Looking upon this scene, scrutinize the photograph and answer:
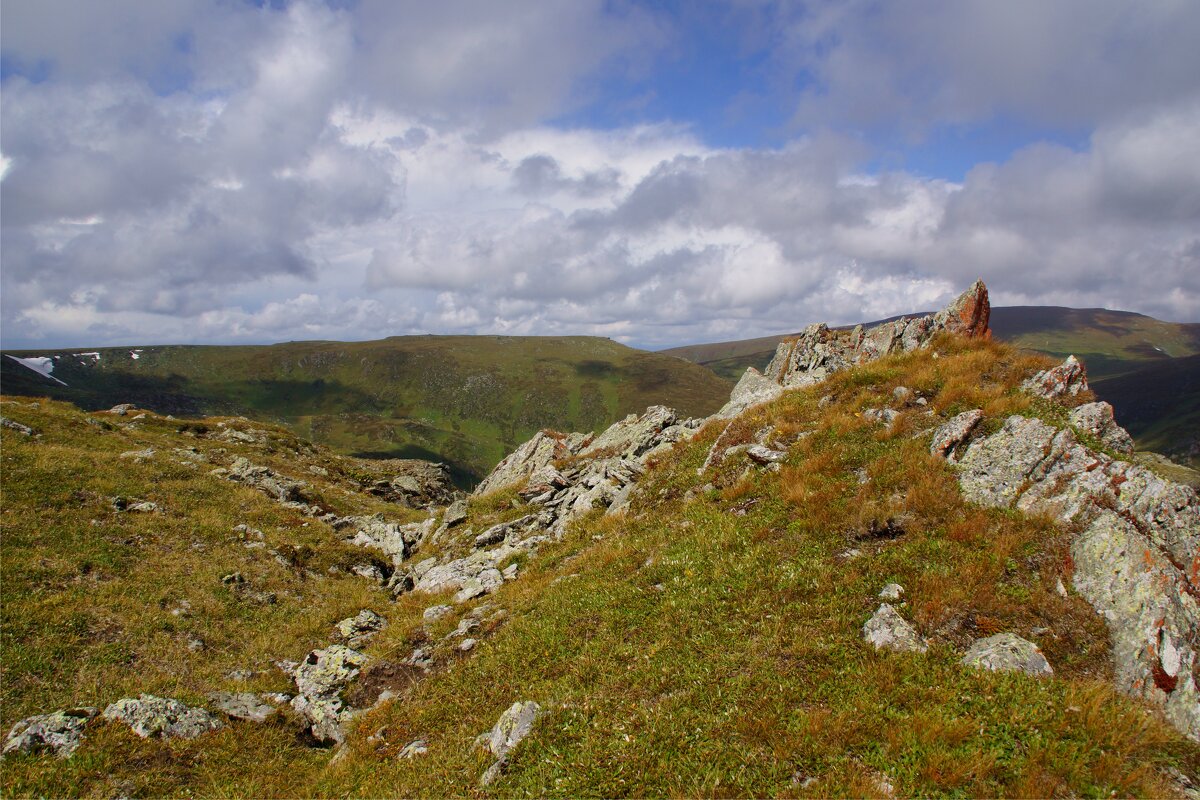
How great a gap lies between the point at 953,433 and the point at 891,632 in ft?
26.3

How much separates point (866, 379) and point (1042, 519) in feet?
33.4

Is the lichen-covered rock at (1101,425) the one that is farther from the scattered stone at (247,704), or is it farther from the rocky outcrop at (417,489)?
the rocky outcrop at (417,489)

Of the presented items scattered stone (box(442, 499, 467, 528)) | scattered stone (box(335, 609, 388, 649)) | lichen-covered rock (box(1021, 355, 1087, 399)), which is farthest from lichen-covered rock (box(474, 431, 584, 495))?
lichen-covered rock (box(1021, 355, 1087, 399))

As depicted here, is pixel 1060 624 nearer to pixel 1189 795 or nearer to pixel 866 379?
pixel 1189 795

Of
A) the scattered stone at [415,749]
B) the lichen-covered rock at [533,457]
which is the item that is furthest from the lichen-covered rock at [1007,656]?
the lichen-covered rock at [533,457]

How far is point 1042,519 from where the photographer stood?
495 inches

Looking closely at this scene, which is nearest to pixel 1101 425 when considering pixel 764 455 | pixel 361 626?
pixel 764 455

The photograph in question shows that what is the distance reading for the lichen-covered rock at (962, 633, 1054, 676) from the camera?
9.36m

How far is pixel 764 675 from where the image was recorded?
1020cm

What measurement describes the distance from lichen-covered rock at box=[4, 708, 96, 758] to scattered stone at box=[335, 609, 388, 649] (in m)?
7.09

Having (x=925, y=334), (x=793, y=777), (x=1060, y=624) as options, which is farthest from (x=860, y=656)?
(x=925, y=334)

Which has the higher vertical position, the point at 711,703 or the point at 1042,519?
the point at 1042,519

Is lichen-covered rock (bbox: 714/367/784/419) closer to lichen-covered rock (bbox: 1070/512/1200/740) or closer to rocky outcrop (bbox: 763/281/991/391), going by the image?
rocky outcrop (bbox: 763/281/991/391)

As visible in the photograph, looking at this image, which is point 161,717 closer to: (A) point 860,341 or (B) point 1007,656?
(B) point 1007,656
